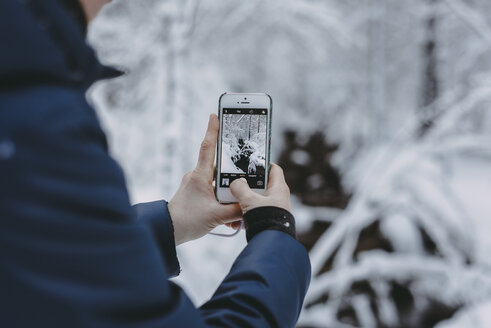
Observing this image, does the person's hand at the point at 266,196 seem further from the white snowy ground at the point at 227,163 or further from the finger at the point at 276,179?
the white snowy ground at the point at 227,163

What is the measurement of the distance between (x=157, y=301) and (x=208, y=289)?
2.72 meters

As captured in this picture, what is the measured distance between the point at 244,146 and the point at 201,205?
0.74 ft

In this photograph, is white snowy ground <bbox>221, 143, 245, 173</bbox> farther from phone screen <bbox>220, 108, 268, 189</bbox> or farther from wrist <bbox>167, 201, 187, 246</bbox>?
wrist <bbox>167, 201, 187, 246</bbox>

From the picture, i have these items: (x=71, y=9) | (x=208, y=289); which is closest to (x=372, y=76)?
(x=208, y=289)

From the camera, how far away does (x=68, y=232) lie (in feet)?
1.66

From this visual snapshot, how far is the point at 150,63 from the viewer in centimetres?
363

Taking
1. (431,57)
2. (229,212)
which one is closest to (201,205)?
(229,212)

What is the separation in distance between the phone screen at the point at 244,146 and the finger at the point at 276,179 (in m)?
0.06

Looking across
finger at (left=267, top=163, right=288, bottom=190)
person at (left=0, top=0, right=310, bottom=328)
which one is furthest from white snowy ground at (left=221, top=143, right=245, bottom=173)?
person at (left=0, top=0, right=310, bottom=328)

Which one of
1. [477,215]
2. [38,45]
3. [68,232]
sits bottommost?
[477,215]

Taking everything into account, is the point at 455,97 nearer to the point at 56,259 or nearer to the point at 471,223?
the point at 471,223

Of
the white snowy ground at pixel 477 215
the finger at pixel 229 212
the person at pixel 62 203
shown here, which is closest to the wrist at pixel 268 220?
the finger at pixel 229 212

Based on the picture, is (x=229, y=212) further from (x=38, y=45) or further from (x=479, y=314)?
(x=479, y=314)

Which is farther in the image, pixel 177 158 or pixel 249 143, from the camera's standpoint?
pixel 177 158
